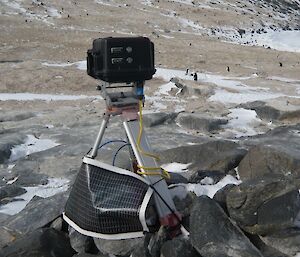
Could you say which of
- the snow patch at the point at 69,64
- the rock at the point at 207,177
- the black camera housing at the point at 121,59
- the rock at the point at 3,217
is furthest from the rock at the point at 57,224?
the snow patch at the point at 69,64

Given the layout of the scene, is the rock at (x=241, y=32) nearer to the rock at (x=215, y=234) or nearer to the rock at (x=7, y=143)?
the rock at (x=7, y=143)

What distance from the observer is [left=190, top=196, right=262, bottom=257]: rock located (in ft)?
14.6

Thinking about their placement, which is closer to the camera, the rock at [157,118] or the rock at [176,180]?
the rock at [176,180]

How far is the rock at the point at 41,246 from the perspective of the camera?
545cm

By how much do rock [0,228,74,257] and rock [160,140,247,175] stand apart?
2327 millimetres

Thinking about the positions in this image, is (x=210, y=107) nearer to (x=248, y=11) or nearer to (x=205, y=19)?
(x=205, y=19)

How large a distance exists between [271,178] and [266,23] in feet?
204

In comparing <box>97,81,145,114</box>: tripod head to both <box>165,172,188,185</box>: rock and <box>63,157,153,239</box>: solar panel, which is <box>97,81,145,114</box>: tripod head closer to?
<box>63,157,153,239</box>: solar panel

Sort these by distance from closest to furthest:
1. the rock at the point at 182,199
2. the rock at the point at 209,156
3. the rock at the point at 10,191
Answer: the rock at the point at 182,199 < the rock at the point at 209,156 < the rock at the point at 10,191

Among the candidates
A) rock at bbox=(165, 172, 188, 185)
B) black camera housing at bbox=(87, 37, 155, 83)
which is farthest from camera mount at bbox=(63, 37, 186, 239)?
rock at bbox=(165, 172, 188, 185)

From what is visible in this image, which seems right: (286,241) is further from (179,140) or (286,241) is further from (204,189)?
(179,140)

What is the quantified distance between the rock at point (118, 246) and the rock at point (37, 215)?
40.4 inches

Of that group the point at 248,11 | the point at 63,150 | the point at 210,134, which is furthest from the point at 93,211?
the point at 248,11

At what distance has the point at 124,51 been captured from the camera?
4.70 metres
